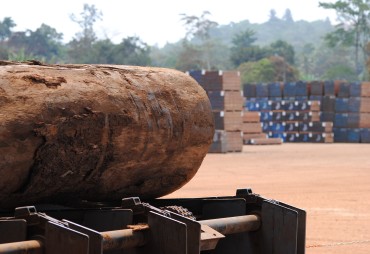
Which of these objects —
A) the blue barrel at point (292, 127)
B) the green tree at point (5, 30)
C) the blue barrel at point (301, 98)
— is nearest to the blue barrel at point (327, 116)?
the blue barrel at point (301, 98)

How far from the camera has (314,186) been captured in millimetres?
13828

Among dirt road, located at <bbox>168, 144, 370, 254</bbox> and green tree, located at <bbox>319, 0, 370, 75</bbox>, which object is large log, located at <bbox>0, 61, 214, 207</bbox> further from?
green tree, located at <bbox>319, 0, 370, 75</bbox>

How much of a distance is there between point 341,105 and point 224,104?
1121cm

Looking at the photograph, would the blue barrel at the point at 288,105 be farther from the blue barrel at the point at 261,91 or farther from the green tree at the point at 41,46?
the green tree at the point at 41,46

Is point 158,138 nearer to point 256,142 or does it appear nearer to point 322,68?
point 256,142

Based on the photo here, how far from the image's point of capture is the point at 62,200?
15.6ft

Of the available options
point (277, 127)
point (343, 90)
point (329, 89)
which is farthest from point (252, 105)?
point (343, 90)

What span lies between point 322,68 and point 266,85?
7699cm

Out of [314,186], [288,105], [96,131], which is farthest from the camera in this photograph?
[288,105]

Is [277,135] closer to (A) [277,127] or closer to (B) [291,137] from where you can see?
(A) [277,127]

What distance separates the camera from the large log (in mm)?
4262

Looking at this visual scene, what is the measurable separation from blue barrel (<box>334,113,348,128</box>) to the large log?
30.5 metres

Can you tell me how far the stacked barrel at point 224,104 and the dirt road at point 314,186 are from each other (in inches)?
24.8

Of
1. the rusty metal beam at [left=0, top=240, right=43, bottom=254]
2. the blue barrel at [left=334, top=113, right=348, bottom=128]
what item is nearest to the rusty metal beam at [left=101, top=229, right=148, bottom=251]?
the rusty metal beam at [left=0, top=240, right=43, bottom=254]
